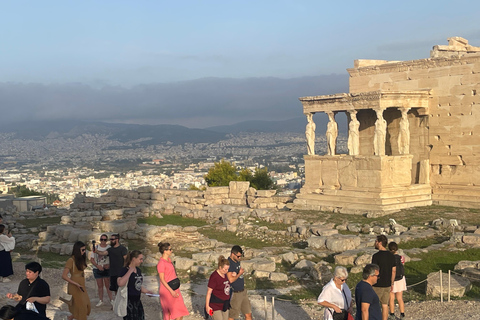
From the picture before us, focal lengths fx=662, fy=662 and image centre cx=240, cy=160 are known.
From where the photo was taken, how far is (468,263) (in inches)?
541

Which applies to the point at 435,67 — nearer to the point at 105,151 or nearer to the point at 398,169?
the point at 398,169

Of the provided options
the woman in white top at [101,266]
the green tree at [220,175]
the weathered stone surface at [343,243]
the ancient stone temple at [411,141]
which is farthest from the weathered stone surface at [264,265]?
the green tree at [220,175]

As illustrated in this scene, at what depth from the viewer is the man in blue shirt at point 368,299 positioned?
26.4ft

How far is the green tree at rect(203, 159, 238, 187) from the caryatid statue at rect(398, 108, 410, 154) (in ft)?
58.6

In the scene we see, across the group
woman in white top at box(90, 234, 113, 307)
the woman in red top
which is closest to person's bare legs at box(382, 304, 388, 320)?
the woman in red top

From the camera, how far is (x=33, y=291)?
8.32 metres

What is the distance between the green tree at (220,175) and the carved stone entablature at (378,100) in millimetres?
16327

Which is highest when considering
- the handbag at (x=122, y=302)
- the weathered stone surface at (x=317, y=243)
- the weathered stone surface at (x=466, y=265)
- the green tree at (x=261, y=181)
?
the handbag at (x=122, y=302)

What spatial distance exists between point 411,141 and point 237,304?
16.4 m

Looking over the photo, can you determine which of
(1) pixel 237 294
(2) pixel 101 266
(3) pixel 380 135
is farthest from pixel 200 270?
(3) pixel 380 135

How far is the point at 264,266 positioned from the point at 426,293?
13.3ft

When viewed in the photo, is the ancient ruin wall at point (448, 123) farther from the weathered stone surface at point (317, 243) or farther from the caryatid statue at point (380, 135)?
the weathered stone surface at point (317, 243)

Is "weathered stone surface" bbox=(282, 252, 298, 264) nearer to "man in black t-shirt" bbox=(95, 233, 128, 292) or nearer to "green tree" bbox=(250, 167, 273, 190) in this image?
"man in black t-shirt" bbox=(95, 233, 128, 292)

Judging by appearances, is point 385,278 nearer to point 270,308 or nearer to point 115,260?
point 270,308
